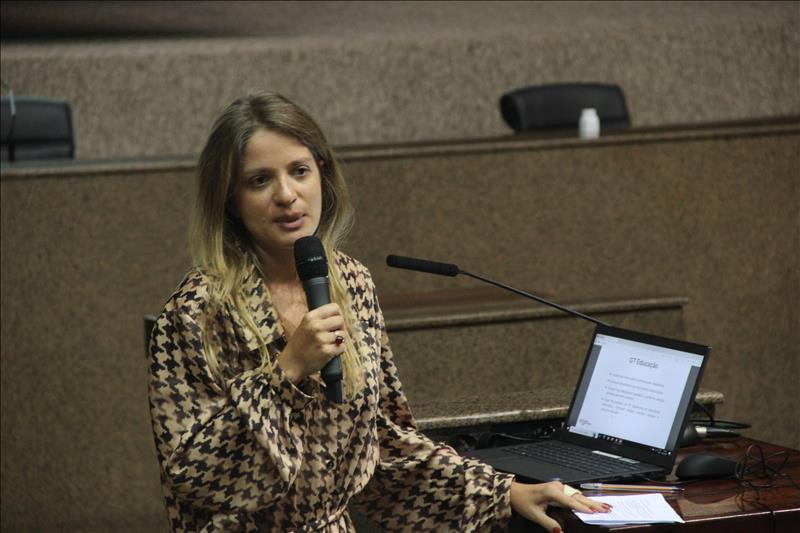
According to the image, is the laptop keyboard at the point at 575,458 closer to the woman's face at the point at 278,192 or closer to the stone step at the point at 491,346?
the woman's face at the point at 278,192

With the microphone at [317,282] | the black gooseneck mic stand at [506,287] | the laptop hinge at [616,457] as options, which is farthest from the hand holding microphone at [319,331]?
the laptop hinge at [616,457]

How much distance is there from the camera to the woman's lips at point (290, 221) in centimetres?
159

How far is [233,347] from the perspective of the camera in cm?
154

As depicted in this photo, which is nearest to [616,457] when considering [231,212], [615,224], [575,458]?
[575,458]

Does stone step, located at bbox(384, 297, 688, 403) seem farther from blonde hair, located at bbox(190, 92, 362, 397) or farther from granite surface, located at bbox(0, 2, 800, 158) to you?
granite surface, located at bbox(0, 2, 800, 158)

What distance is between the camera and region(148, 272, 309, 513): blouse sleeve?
1.46 m

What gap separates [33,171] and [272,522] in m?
1.90

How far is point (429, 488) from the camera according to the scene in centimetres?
169

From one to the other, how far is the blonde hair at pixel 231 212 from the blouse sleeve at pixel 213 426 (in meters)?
0.06

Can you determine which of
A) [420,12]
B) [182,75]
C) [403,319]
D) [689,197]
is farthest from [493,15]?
[403,319]

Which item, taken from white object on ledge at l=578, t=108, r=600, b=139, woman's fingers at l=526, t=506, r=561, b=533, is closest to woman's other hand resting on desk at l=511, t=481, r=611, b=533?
woman's fingers at l=526, t=506, r=561, b=533

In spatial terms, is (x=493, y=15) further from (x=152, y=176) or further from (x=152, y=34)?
(x=152, y=176)

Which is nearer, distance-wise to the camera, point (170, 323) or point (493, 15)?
point (170, 323)

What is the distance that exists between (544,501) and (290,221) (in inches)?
20.1
